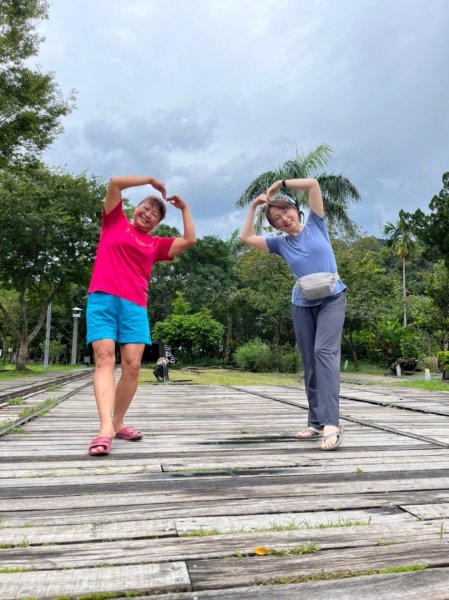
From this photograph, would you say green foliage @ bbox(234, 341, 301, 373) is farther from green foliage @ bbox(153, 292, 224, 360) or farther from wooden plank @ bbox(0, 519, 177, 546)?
wooden plank @ bbox(0, 519, 177, 546)

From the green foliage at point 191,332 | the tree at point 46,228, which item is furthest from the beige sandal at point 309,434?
the green foliage at point 191,332

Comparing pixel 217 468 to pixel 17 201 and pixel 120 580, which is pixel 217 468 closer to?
pixel 120 580

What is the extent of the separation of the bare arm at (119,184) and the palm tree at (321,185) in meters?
15.7

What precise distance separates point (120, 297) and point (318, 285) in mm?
1151

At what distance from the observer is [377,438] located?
304cm

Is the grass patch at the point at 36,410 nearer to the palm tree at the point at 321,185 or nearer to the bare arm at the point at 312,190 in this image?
the bare arm at the point at 312,190

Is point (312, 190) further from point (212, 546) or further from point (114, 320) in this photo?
point (212, 546)

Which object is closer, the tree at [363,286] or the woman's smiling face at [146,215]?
the woman's smiling face at [146,215]

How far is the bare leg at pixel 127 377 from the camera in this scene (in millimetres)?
2938

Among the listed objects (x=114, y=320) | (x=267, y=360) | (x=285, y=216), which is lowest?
(x=267, y=360)

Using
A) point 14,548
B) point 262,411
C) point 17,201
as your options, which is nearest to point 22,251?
point 17,201

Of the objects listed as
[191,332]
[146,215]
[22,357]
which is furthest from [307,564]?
[191,332]

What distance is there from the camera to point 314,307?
3.23 m

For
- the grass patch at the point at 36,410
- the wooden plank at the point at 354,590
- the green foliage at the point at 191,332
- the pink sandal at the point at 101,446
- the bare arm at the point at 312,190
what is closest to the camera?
the wooden plank at the point at 354,590
